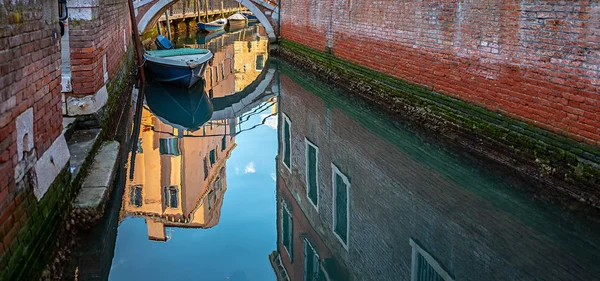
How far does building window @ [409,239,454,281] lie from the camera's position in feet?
13.3

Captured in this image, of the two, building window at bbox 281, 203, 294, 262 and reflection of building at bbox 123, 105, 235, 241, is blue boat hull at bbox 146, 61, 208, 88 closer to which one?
reflection of building at bbox 123, 105, 235, 241

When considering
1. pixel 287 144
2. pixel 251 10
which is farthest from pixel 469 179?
pixel 251 10

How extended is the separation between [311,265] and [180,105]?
271 inches

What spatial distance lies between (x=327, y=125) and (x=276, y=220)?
9.55 ft

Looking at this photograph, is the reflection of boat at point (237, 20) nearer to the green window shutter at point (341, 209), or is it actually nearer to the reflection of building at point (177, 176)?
the reflection of building at point (177, 176)

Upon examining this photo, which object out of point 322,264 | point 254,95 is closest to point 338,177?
point 322,264

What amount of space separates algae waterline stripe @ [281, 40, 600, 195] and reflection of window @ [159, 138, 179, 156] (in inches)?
124

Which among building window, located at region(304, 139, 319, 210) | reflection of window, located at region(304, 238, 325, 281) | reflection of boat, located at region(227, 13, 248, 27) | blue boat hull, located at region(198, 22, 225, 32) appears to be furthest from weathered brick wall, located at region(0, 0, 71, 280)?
reflection of boat, located at region(227, 13, 248, 27)

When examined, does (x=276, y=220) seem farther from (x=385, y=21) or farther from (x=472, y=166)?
(x=385, y=21)

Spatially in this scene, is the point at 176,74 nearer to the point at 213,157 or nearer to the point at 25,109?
the point at 213,157

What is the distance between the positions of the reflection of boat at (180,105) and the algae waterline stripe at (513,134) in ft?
9.51

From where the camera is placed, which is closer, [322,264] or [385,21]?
[322,264]

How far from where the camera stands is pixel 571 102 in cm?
530

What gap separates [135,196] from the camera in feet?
19.1
